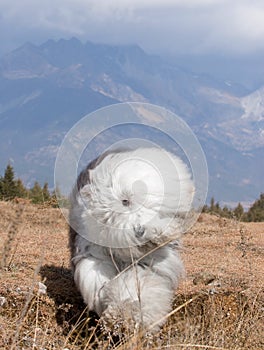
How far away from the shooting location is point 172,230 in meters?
5.29

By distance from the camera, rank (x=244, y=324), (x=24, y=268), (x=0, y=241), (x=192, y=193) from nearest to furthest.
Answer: (x=244, y=324)
(x=192, y=193)
(x=24, y=268)
(x=0, y=241)

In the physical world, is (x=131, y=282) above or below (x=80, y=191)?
below

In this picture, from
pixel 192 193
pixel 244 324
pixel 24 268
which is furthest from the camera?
pixel 24 268

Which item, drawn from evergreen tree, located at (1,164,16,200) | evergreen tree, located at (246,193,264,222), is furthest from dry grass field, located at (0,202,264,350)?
evergreen tree, located at (246,193,264,222)

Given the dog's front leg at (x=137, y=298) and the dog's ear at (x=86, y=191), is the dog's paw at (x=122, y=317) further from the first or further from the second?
the dog's ear at (x=86, y=191)

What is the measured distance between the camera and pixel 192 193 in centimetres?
559

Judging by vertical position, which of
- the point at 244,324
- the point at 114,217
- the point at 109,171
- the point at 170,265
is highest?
the point at 109,171

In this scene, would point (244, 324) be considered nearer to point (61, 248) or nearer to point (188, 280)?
point (188, 280)

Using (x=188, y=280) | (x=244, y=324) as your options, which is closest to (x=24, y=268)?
(x=188, y=280)

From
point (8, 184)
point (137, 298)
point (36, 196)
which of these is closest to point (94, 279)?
point (137, 298)

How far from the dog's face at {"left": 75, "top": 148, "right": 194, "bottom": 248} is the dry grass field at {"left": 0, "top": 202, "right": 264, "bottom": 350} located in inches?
24.7

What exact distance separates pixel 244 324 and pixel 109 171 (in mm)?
1703

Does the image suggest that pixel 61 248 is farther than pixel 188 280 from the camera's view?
Yes

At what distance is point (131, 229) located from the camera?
5.14 m
